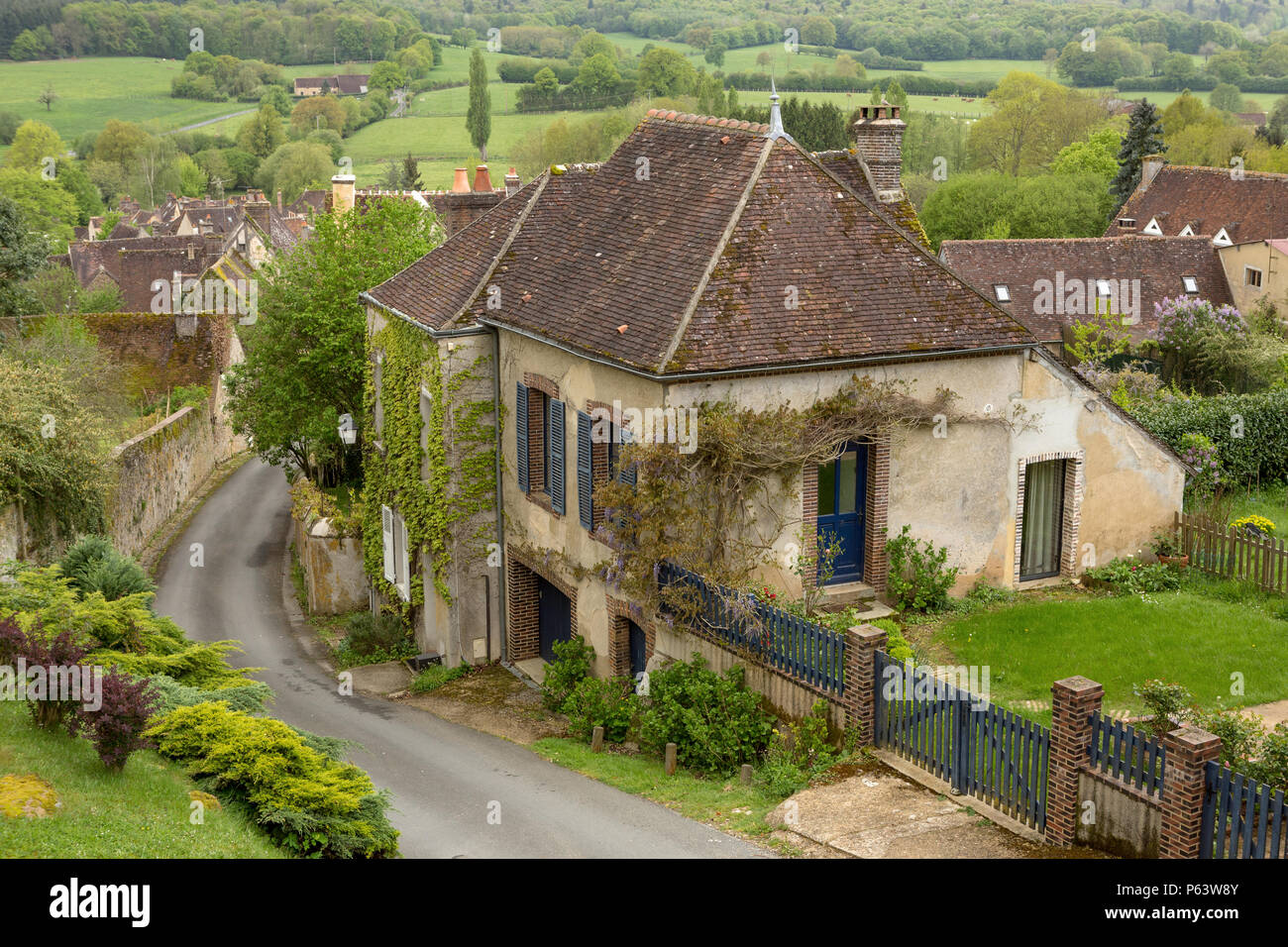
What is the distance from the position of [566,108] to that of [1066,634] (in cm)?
14365

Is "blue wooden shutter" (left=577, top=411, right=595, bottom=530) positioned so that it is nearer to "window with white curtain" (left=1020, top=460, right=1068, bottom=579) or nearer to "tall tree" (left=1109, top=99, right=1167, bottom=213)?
"window with white curtain" (left=1020, top=460, right=1068, bottom=579)

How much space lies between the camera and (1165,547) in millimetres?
21797

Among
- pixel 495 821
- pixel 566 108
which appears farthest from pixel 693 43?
pixel 495 821

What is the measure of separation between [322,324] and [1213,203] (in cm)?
4524

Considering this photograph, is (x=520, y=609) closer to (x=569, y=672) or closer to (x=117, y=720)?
(x=569, y=672)

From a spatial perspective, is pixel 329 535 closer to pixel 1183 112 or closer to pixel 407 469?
pixel 407 469

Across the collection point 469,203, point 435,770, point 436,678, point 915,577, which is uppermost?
point 469,203

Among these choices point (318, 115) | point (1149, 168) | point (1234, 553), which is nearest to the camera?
point (1234, 553)

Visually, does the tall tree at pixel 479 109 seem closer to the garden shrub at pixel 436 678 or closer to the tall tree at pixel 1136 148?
the tall tree at pixel 1136 148

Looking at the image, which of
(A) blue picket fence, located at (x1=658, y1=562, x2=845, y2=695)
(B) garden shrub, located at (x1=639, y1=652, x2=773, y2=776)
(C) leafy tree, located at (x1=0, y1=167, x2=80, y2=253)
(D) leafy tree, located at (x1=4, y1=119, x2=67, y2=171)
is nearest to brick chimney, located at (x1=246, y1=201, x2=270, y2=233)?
(C) leafy tree, located at (x1=0, y1=167, x2=80, y2=253)

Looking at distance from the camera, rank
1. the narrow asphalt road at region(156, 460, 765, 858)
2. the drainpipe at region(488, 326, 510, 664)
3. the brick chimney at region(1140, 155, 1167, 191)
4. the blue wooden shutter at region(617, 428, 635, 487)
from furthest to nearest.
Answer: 1. the brick chimney at region(1140, 155, 1167, 191)
2. the drainpipe at region(488, 326, 510, 664)
3. the blue wooden shutter at region(617, 428, 635, 487)
4. the narrow asphalt road at region(156, 460, 765, 858)

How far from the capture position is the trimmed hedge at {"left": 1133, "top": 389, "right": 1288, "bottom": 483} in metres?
25.3

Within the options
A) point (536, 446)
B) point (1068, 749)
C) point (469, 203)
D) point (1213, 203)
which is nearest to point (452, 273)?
point (536, 446)

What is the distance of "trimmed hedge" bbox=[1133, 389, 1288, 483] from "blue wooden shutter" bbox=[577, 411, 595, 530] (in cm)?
1166
